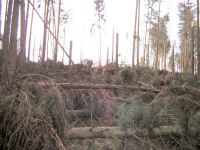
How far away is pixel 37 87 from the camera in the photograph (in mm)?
2350

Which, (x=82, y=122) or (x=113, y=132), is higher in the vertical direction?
(x=82, y=122)

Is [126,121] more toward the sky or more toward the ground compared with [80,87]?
more toward the ground

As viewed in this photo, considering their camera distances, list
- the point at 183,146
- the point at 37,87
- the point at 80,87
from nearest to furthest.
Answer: the point at 37,87 < the point at 183,146 < the point at 80,87

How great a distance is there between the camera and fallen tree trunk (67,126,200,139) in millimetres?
2497

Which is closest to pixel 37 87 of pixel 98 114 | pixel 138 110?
pixel 138 110

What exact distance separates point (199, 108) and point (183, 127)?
0.42 metres

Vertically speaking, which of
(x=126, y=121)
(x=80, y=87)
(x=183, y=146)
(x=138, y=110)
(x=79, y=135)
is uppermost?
(x=80, y=87)

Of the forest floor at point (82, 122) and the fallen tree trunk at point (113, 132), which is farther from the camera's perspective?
the fallen tree trunk at point (113, 132)

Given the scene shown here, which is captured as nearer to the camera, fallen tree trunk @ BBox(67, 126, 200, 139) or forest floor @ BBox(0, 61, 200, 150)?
forest floor @ BBox(0, 61, 200, 150)

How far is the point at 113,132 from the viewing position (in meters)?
2.60

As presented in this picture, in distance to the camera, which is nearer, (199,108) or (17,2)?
(199,108)

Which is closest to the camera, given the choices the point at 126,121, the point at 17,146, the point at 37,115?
the point at 17,146

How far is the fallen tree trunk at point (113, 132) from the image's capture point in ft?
8.19

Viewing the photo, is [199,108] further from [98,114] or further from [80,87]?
[98,114]
